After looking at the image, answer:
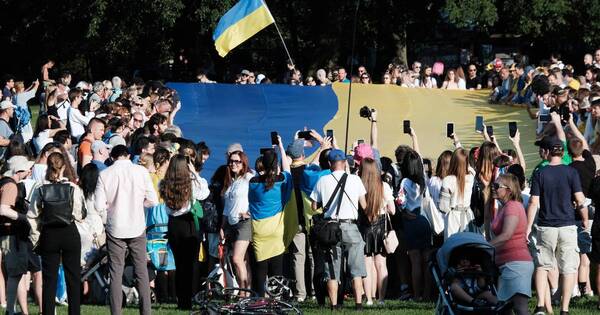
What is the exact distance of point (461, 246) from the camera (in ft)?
36.0

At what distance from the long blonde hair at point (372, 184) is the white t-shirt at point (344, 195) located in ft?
1.07

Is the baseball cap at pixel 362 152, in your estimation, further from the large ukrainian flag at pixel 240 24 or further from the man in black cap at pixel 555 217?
the large ukrainian flag at pixel 240 24

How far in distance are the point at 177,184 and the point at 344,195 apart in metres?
1.74

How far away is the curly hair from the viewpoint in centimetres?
1404

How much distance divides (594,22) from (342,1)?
297 inches

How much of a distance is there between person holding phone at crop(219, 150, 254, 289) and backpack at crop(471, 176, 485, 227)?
95.0 inches

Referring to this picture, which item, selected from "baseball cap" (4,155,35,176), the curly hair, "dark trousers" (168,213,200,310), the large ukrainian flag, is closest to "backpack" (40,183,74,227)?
"baseball cap" (4,155,35,176)

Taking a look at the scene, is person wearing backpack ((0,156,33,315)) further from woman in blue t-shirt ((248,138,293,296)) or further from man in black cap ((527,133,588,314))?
man in black cap ((527,133,588,314))

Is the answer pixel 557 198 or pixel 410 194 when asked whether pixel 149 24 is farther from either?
pixel 557 198

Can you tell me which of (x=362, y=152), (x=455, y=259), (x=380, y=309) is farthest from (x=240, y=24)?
(x=455, y=259)

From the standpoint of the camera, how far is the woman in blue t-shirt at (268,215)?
14164 millimetres

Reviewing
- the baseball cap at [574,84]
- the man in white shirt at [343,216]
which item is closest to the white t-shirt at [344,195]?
the man in white shirt at [343,216]

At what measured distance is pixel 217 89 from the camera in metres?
23.7

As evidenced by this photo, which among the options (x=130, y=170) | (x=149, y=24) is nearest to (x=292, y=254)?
(x=130, y=170)
